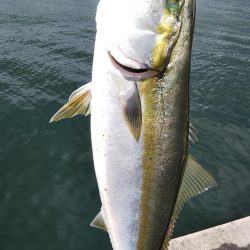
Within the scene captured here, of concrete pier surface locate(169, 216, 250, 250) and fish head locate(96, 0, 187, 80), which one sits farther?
concrete pier surface locate(169, 216, 250, 250)

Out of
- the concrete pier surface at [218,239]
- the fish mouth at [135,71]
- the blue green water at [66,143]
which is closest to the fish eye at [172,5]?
the fish mouth at [135,71]

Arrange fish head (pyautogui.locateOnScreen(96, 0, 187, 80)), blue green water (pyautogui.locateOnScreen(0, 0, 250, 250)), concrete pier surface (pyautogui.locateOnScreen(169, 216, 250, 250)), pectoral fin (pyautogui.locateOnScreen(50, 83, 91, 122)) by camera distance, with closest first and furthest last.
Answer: fish head (pyautogui.locateOnScreen(96, 0, 187, 80)), pectoral fin (pyautogui.locateOnScreen(50, 83, 91, 122)), concrete pier surface (pyautogui.locateOnScreen(169, 216, 250, 250)), blue green water (pyautogui.locateOnScreen(0, 0, 250, 250))

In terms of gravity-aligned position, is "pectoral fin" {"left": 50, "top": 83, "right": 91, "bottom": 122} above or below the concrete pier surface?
above

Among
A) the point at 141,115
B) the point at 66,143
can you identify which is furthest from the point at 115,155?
the point at 66,143

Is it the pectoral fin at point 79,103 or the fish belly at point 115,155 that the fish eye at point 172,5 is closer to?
the fish belly at point 115,155

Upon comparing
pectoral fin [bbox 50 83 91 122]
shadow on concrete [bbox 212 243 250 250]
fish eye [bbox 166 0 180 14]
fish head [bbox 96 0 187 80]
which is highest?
fish eye [bbox 166 0 180 14]

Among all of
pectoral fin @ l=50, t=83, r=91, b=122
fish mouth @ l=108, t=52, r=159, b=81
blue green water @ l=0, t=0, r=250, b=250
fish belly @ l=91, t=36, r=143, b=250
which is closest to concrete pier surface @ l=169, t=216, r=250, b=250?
blue green water @ l=0, t=0, r=250, b=250

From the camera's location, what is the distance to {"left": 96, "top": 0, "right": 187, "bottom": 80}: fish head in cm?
250

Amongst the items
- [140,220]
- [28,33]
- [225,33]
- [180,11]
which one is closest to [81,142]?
[140,220]

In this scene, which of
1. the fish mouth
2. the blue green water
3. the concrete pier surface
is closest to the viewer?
the fish mouth

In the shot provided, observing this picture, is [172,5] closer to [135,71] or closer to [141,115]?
[135,71]

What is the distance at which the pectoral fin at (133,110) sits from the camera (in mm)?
2672

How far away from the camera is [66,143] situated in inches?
420

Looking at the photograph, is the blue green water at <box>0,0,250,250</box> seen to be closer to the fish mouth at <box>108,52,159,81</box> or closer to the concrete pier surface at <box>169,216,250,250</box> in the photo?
the concrete pier surface at <box>169,216,250,250</box>
